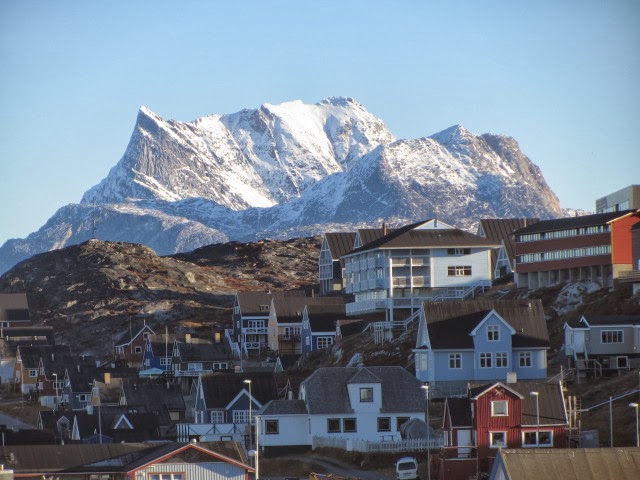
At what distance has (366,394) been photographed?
98.8 m

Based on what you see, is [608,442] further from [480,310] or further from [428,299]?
[428,299]

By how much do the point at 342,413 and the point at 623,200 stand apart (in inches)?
2697

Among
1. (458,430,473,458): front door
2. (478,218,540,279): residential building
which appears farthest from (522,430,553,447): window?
(478,218,540,279): residential building

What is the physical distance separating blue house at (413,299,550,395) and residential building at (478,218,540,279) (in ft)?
134

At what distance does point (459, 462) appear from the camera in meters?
82.8

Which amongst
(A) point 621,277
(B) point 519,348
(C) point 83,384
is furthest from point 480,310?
(C) point 83,384

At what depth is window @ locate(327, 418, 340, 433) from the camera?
9831 cm

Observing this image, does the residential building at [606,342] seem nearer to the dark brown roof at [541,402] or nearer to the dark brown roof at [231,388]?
the dark brown roof at [541,402]

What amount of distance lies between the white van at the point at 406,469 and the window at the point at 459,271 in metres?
63.8

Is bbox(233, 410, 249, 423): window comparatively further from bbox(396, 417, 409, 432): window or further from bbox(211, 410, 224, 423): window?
bbox(396, 417, 409, 432): window

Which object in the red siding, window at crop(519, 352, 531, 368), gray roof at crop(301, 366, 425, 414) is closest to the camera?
gray roof at crop(301, 366, 425, 414)

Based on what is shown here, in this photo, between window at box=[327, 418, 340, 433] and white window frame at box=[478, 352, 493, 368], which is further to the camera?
white window frame at box=[478, 352, 493, 368]

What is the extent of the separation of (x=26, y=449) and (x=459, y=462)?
2392cm

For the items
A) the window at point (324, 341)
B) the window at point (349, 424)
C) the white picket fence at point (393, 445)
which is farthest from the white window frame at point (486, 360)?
the window at point (324, 341)
